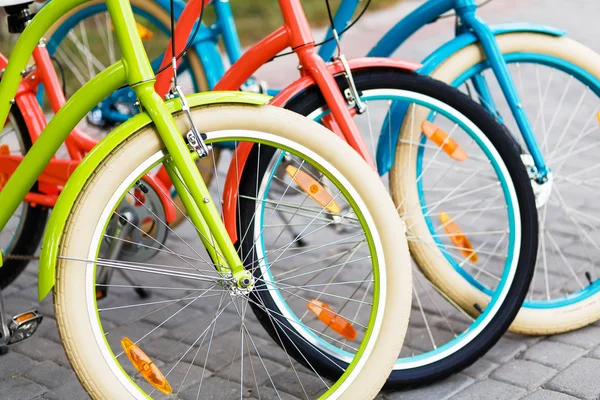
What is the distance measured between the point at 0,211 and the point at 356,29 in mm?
5680

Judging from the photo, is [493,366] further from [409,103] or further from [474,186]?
[474,186]

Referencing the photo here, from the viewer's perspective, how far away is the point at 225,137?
236cm

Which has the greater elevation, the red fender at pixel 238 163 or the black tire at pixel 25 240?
the red fender at pixel 238 163

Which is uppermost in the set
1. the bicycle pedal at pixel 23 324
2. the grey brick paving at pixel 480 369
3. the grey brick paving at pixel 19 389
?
the bicycle pedal at pixel 23 324

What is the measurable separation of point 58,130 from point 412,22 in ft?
4.55

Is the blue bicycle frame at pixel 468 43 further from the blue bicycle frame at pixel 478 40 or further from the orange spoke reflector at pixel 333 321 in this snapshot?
the orange spoke reflector at pixel 333 321

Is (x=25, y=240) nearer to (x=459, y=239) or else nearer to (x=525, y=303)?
(x=459, y=239)

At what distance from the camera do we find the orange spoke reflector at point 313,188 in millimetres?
2691

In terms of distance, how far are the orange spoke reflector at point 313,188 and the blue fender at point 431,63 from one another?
0.48m

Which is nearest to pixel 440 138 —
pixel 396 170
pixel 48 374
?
pixel 396 170

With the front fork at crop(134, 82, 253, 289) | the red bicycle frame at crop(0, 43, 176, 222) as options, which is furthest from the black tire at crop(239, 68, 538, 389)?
the red bicycle frame at crop(0, 43, 176, 222)

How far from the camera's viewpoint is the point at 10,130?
3.49m

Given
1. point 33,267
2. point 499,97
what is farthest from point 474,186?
point 33,267

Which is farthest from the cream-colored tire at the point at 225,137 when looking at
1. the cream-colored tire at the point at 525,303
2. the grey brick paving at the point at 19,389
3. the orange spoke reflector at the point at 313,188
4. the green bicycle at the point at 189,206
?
the grey brick paving at the point at 19,389
